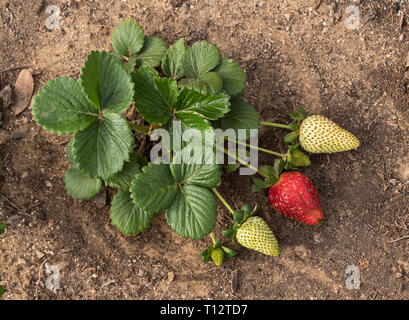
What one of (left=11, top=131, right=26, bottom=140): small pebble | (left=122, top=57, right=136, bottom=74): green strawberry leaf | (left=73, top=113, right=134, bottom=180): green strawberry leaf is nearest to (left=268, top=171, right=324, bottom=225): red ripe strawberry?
(left=73, top=113, right=134, bottom=180): green strawberry leaf

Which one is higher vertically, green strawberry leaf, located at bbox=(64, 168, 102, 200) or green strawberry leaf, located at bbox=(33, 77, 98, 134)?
green strawberry leaf, located at bbox=(33, 77, 98, 134)

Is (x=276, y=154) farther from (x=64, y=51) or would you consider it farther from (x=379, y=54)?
(x=64, y=51)

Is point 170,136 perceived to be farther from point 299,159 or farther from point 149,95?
point 299,159

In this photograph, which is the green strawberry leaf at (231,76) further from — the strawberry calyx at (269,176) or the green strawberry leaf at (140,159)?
the green strawberry leaf at (140,159)

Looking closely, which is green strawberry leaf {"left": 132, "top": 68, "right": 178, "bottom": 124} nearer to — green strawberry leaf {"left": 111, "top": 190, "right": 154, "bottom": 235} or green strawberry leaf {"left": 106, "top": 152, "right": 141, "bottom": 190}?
green strawberry leaf {"left": 106, "top": 152, "right": 141, "bottom": 190}

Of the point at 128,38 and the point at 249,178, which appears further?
the point at 249,178

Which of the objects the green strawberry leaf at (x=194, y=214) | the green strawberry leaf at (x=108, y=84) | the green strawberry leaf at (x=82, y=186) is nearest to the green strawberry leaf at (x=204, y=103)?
the green strawberry leaf at (x=108, y=84)

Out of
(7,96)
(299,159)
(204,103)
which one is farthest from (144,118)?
(7,96)
